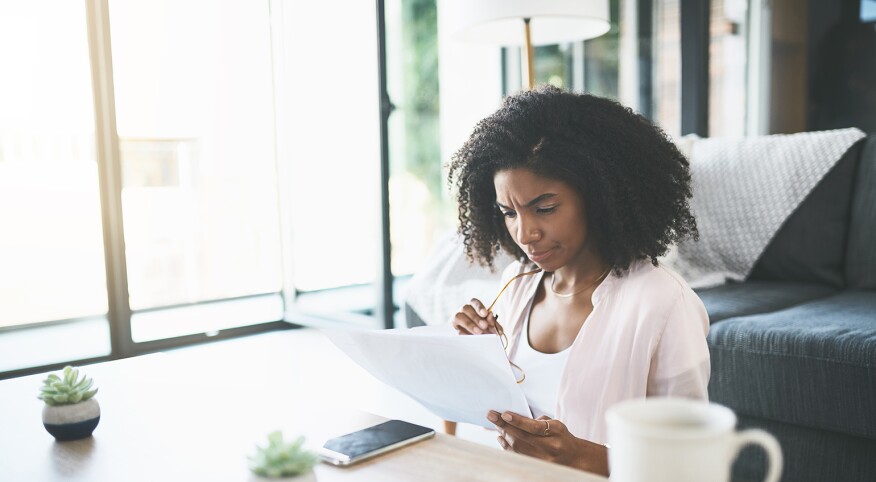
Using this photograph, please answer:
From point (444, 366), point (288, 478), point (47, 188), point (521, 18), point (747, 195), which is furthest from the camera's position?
point (47, 188)

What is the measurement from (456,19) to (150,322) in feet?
7.93

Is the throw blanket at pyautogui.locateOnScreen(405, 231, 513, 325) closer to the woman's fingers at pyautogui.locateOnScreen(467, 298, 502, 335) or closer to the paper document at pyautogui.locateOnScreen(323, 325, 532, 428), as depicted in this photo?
the woman's fingers at pyautogui.locateOnScreen(467, 298, 502, 335)

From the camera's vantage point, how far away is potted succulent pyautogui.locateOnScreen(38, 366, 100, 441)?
32.4 inches

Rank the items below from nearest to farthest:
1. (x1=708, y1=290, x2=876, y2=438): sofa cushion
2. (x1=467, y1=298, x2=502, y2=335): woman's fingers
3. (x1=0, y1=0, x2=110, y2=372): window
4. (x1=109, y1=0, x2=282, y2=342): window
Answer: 1. (x1=467, y1=298, x2=502, y2=335): woman's fingers
2. (x1=708, y1=290, x2=876, y2=438): sofa cushion
3. (x1=0, y1=0, x2=110, y2=372): window
4. (x1=109, y1=0, x2=282, y2=342): window

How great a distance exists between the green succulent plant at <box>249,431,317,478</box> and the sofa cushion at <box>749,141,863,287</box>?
1.86m

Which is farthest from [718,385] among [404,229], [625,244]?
[404,229]

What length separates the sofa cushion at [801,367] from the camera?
1.33m

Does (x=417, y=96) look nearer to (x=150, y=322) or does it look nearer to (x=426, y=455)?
(x=150, y=322)

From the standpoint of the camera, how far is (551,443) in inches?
33.5

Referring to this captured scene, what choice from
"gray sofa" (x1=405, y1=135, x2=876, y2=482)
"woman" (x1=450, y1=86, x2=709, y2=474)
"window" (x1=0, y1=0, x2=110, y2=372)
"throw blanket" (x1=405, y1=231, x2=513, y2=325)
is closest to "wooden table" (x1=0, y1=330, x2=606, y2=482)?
"woman" (x1=450, y1=86, x2=709, y2=474)

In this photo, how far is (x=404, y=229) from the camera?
391cm

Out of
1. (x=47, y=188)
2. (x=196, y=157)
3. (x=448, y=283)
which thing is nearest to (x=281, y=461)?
(x=448, y=283)

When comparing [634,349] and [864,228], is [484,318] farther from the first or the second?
[864,228]

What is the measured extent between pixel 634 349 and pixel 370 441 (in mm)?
394
